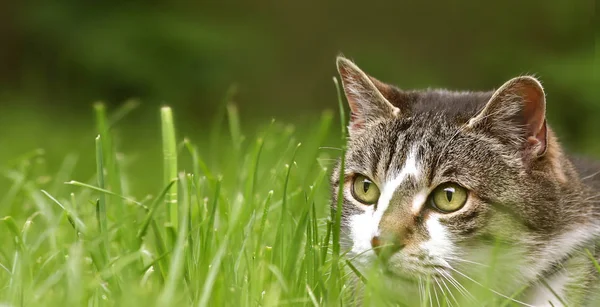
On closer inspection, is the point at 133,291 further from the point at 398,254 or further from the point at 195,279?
the point at 398,254

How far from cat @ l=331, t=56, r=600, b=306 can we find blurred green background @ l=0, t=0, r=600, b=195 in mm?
4382

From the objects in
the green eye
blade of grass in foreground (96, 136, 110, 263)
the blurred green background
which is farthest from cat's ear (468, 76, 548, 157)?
the blurred green background

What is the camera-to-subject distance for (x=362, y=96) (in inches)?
102

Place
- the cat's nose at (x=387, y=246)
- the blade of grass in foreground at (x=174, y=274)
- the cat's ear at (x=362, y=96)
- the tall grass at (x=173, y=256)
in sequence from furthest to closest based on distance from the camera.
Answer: the cat's ear at (x=362, y=96), the cat's nose at (x=387, y=246), the tall grass at (x=173, y=256), the blade of grass in foreground at (x=174, y=274)

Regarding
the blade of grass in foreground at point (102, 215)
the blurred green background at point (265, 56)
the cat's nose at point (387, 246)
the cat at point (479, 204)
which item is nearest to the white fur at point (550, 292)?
the cat at point (479, 204)

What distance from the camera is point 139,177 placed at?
207 inches

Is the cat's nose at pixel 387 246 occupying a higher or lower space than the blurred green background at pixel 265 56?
lower

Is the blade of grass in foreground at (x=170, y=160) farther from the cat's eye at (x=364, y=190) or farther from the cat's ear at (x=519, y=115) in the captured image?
the cat's ear at (x=519, y=115)

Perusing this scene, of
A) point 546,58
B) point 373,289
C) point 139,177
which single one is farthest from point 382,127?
point 546,58

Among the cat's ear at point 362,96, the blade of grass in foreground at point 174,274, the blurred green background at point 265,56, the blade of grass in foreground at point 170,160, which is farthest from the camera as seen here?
the blurred green background at point 265,56

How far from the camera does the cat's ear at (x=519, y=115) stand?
7.35 ft

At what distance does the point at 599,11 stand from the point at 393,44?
1.96 metres

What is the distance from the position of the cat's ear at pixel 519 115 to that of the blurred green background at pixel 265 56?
445 cm

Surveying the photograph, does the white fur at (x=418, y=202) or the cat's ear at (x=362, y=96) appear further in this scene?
the cat's ear at (x=362, y=96)
